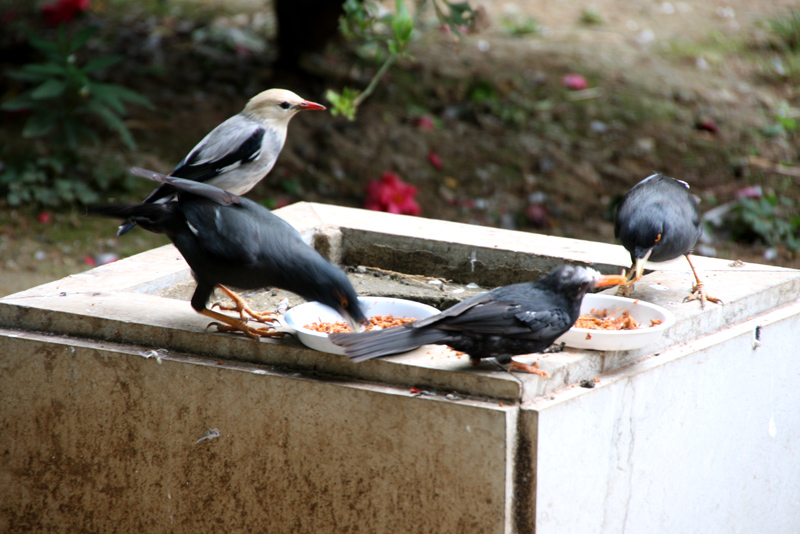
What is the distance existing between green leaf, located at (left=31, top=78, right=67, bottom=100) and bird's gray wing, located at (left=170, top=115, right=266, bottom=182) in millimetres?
3259

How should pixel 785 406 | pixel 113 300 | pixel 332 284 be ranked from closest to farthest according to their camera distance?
pixel 332 284 < pixel 113 300 < pixel 785 406

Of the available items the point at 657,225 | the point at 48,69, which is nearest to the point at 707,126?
the point at 657,225

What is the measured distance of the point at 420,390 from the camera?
290 centimetres

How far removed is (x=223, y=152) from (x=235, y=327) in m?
1.03

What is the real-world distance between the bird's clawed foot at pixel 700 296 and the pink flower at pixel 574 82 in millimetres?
5655

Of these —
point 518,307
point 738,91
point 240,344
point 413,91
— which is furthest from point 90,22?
point 518,307

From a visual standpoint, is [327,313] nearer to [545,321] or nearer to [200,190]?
[200,190]

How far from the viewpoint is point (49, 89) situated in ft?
22.1

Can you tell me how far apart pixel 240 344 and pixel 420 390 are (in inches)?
27.2

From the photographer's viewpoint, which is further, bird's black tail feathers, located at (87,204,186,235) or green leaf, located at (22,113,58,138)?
green leaf, located at (22,113,58,138)

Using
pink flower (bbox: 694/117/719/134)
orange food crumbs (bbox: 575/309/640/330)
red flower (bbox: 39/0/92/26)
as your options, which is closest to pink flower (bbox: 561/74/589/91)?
pink flower (bbox: 694/117/719/134)

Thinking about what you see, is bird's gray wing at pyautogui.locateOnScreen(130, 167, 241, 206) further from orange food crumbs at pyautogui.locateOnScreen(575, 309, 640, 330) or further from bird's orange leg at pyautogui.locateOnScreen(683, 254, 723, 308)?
bird's orange leg at pyautogui.locateOnScreen(683, 254, 723, 308)

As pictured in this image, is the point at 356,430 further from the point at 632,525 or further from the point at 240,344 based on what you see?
the point at 632,525

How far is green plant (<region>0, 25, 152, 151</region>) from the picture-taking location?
677 centimetres
